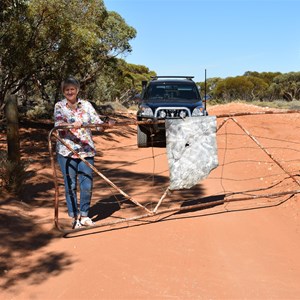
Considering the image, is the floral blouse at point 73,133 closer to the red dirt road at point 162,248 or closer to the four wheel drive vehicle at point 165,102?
the red dirt road at point 162,248

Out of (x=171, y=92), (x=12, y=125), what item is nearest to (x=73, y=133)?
(x=12, y=125)

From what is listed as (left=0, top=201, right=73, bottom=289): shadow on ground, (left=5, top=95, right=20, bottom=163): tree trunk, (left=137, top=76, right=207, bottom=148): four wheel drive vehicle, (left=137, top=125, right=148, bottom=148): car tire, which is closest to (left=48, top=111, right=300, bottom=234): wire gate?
(left=0, top=201, right=73, bottom=289): shadow on ground

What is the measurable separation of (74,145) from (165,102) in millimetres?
6079

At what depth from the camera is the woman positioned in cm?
463

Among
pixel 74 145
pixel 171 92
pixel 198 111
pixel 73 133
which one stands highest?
pixel 171 92

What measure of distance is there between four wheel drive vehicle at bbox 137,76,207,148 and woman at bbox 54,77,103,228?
5096 millimetres

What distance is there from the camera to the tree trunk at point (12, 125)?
245 inches

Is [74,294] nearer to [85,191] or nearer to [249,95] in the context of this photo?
[85,191]

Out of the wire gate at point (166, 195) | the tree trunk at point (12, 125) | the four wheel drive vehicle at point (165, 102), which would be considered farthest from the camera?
the four wheel drive vehicle at point (165, 102)

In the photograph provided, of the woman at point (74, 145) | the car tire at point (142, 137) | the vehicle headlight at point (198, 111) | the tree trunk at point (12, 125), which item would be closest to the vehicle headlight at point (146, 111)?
the car tire at point (142, 137)

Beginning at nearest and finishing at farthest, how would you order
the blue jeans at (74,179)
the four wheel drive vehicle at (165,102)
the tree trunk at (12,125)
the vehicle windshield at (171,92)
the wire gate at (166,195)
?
the wire gate at (166,195) < the blue jeans at (74,179) < the tree trunk at (12,125) < the four wheel drive vehicle at (165,102) < the vehicle windshield at (171,92)

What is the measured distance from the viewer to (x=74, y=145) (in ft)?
15.3

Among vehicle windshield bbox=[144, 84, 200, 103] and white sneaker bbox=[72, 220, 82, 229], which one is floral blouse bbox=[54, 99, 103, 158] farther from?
vehicle windshield bbox=[144, 84, 200, 103]

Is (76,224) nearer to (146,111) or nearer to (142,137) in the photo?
(146,111)
